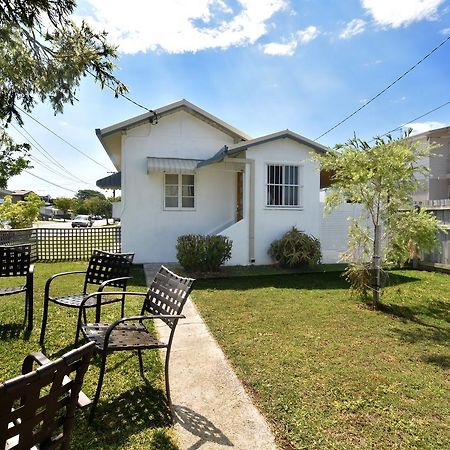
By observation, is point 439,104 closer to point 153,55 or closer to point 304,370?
point 153,55

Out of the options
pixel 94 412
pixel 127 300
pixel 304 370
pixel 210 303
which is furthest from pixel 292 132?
pixel 94 412

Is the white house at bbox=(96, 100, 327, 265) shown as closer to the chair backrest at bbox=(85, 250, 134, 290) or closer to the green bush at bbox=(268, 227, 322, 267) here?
the green bush at bbox=(268, 227, 322, 267)

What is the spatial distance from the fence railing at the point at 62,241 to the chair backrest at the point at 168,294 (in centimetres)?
1060

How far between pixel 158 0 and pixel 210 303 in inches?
272

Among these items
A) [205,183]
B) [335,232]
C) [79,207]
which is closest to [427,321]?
[335,232]

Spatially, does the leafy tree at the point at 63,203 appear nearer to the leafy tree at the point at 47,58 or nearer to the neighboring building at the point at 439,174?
the neighboring building at the point at 439,174

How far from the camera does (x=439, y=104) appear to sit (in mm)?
14555

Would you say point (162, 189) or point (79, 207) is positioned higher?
point (79, 207)

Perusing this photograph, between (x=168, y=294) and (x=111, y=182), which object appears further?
(x=111, y=182)

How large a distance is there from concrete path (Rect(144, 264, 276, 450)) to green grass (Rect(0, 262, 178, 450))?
175mm

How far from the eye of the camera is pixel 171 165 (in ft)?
41.2

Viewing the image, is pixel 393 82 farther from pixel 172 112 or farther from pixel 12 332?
pixel 12 332

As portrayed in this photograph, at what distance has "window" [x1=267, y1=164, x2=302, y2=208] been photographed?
41.0 ft

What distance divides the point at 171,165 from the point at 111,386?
31.8 feet
